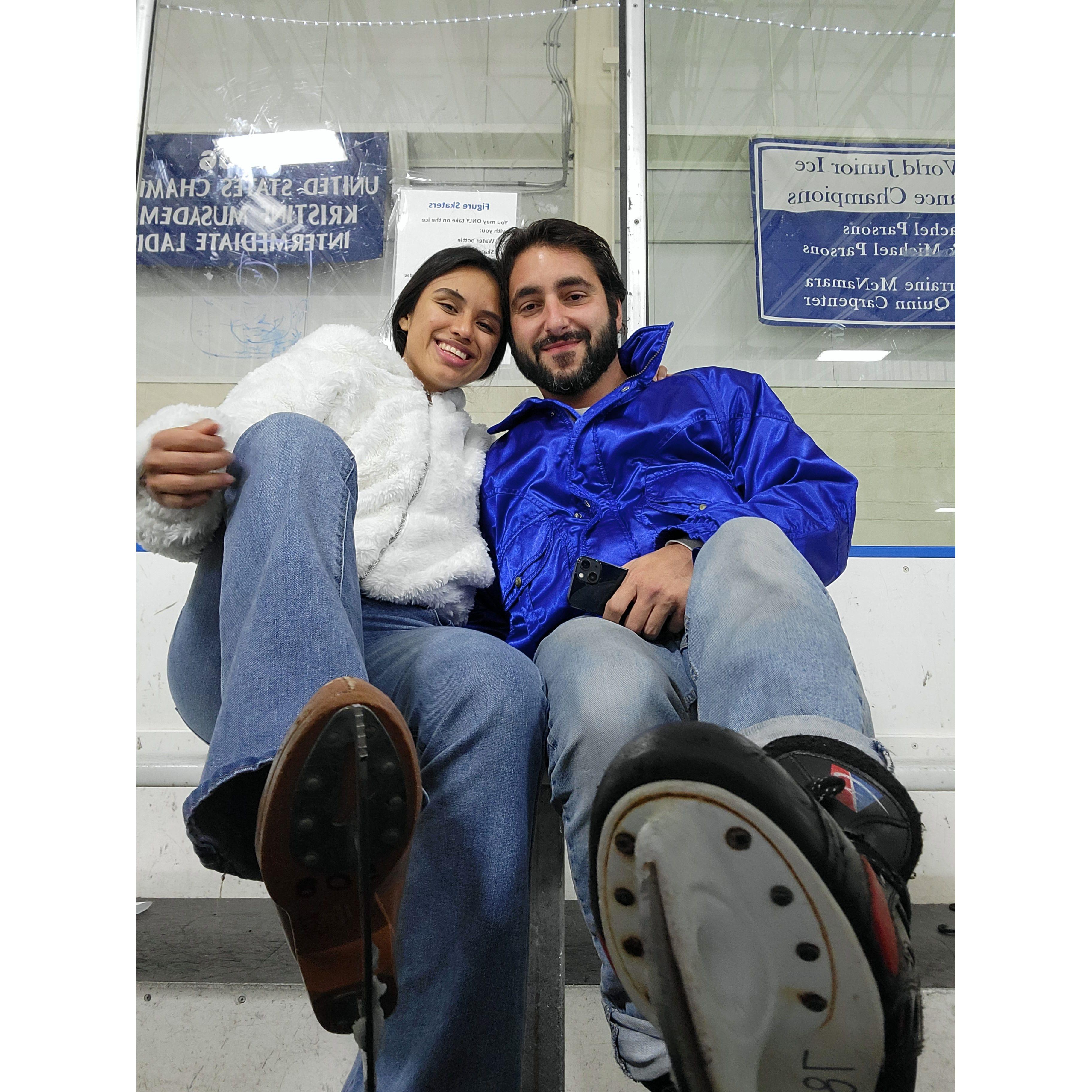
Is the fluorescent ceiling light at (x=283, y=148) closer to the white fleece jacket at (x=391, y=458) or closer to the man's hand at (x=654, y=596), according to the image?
the white fleece jacket at (x=391, y=458)

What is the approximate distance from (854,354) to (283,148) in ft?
5.13

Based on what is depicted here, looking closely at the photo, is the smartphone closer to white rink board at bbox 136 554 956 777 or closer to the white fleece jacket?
the white fleece jacket

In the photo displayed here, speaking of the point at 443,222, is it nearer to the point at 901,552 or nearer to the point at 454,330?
the point at 454,330

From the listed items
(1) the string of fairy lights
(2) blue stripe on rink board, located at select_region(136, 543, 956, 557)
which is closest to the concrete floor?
(2) blue stripe on rink board, located at select_region(136, 543, 956, 557)

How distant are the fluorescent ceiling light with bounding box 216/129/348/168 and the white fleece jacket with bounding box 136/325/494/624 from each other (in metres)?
1.21

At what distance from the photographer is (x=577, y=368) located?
1.32 metres

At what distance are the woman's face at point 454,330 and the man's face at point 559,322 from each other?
52mm

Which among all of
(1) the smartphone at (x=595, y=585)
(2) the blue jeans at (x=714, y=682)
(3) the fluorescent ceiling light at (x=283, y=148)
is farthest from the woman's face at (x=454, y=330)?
(3) the fluorescent ceiling light at (x=283, y=148)

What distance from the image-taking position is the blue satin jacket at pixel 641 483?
3.47ft

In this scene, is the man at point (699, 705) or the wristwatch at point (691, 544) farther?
the wristwatch at point (691, 544)

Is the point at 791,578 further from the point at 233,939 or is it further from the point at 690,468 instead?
the point at 233,939

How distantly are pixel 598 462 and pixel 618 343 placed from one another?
0.33 m

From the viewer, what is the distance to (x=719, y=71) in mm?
2127

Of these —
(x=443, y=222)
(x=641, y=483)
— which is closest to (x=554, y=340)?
(x=641, y=483)
